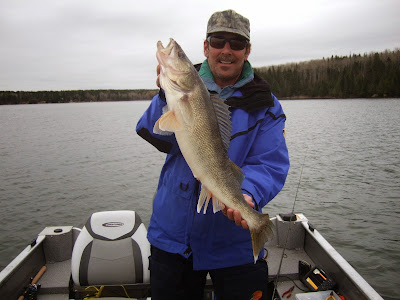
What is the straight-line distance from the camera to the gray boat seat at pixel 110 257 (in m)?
4.23

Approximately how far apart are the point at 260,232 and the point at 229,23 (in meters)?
1.85

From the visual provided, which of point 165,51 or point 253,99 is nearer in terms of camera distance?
point 165,51

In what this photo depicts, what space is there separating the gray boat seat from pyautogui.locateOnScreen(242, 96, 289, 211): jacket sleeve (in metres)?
2.22

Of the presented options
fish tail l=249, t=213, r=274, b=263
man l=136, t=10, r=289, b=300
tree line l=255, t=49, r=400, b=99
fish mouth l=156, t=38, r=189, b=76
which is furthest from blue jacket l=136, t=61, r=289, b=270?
tree line l=255, t=49, r=400, b=99

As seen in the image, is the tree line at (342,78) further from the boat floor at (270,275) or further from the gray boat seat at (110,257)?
the gray boat seat at (110,257)

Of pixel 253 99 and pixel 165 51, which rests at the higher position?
pixel 165 51

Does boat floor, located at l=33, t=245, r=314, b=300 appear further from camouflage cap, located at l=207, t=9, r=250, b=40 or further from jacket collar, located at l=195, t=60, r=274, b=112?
camouflage cap, located at l=207, t=9, r=250, b=40

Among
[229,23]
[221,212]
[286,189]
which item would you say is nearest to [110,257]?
[221,212]

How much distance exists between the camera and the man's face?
2.95m

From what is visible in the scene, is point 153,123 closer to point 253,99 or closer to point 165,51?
point 165,51

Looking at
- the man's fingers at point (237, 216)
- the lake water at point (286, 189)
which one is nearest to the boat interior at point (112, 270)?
the man's fingers at point (237, 216)

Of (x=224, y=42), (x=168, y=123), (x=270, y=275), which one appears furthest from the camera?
(x=270, y=275)

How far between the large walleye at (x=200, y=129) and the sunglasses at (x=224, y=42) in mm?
508

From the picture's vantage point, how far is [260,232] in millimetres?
2629
